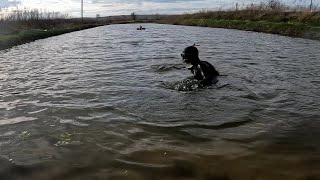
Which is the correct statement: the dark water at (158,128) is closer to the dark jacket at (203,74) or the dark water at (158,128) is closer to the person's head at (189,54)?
the dark jacket at (203,74)

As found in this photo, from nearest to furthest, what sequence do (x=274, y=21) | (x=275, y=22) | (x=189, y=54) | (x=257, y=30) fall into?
(x=189, y=54) < (x=275, y=22) < (x=257, y=30) < (x=274, y=21)

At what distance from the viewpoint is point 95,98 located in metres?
8.41

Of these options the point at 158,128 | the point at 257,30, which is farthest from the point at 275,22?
the point at 158,128

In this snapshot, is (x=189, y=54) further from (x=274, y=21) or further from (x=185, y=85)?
(x=274, y=21)

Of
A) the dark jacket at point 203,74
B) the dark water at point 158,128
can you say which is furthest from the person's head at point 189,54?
the dark water at point 158,128

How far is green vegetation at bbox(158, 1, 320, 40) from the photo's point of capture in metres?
29.0

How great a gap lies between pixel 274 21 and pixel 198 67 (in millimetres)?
30438

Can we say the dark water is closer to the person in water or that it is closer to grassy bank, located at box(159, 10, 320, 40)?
the person in water

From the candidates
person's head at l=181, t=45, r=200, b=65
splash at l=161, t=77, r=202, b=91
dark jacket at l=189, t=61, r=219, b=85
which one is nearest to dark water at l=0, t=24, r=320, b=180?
splash at l=161, t=77, r=202, b=91

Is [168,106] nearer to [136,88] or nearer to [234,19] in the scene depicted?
[136,88]

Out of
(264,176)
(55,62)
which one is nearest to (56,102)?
(264,176)

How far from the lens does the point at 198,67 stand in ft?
31.2

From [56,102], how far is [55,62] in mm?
8623

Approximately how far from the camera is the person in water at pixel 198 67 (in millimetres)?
9133
